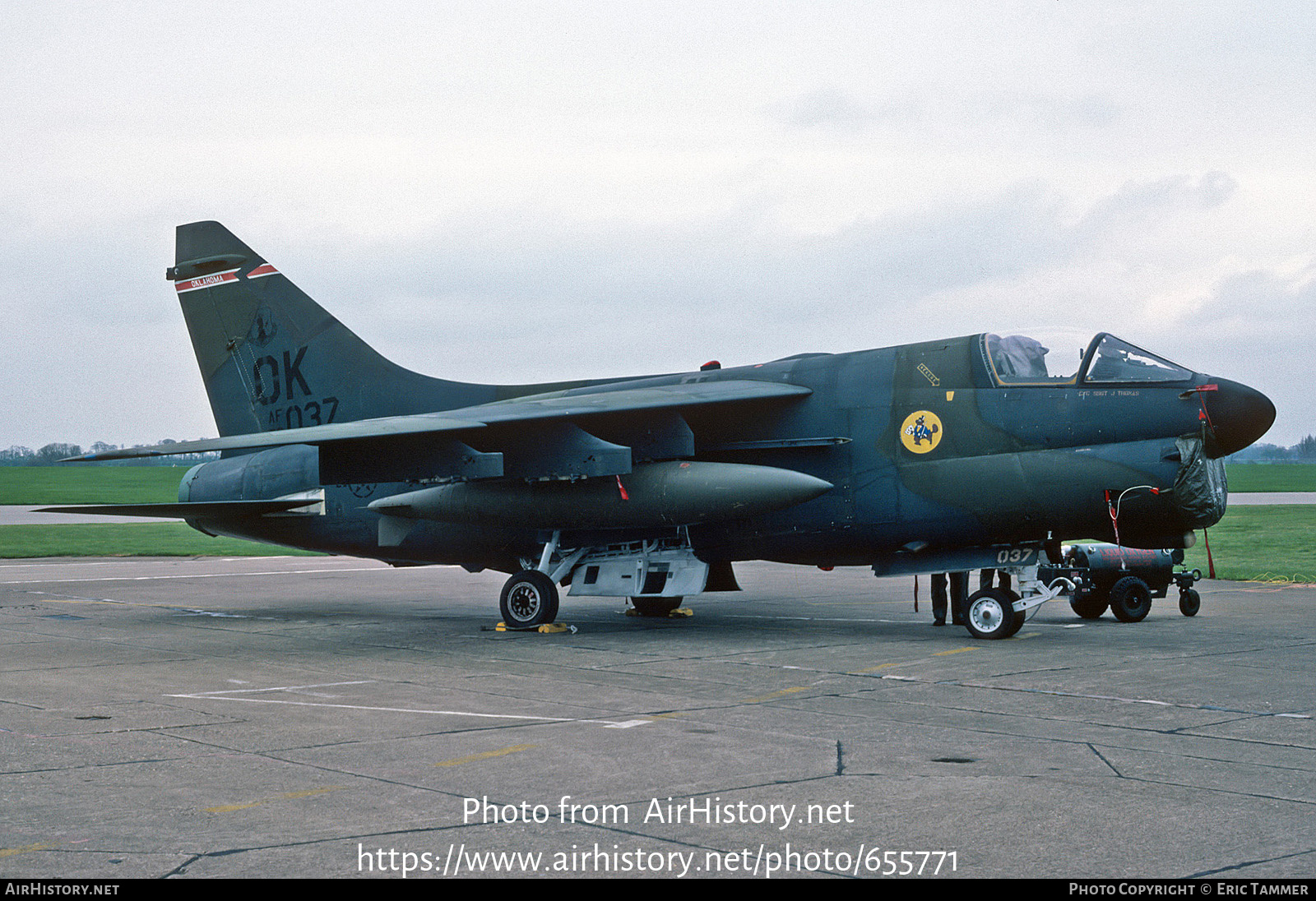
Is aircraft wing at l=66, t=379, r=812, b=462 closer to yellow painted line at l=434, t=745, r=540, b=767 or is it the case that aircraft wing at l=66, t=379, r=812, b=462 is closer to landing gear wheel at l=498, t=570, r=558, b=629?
landing gear wheel at l=498, t=570, r=558, b=629

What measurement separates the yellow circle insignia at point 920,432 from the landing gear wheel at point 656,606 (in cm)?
444

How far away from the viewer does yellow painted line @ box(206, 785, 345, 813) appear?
576cm

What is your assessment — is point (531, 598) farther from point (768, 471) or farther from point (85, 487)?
point (85, 487)

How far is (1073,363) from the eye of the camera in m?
12.8

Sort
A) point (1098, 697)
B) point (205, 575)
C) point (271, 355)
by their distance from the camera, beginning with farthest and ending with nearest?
point (205, 575) < point (271, 355) < point (1098, 697)

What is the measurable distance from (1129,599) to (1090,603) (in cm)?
54

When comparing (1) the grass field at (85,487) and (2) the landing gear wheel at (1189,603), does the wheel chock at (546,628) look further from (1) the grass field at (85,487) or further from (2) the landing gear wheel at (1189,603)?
(1) the grass field at (85,487)

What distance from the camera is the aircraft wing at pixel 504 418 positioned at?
519 inches

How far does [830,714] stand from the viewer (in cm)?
842

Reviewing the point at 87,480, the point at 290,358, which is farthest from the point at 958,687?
the point at 87,480

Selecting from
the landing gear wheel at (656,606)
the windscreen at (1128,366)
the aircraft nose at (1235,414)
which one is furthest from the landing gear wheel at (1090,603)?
the landing gear wheel at (656,606)

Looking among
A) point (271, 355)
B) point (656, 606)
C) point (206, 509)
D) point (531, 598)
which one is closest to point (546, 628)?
point (531, 598)

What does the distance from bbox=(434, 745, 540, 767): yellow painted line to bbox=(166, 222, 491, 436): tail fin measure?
33.0 feet

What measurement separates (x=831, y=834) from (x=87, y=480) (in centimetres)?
10257
